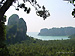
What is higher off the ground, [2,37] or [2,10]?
[2,10]

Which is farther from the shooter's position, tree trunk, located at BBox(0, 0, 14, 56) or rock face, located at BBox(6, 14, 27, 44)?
rock face, located at BBox(6, 14, 27, 44)

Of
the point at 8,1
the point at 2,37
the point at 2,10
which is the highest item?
the point at 8,1

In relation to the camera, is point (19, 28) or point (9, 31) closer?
point (9, 31)

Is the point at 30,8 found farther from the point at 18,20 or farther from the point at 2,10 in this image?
the point at 18,20

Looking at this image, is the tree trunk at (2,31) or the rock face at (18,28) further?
the rock face at (18,28)

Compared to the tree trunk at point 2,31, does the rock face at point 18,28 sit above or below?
below

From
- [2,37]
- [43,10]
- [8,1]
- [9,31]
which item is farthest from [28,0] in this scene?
[9,31]

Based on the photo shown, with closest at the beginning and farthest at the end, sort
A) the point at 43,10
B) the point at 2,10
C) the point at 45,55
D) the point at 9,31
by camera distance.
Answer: the point at 2,10 < the point at 43,10 < the point at 45,55 < the point at 9,31

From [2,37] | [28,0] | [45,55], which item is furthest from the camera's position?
[45,55]

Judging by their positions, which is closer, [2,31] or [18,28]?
[2,31]

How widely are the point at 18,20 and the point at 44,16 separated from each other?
437ft

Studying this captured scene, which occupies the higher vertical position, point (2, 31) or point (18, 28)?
point (2, 31)

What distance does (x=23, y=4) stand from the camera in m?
7.89

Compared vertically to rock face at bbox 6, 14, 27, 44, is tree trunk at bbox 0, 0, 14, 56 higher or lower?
higher
